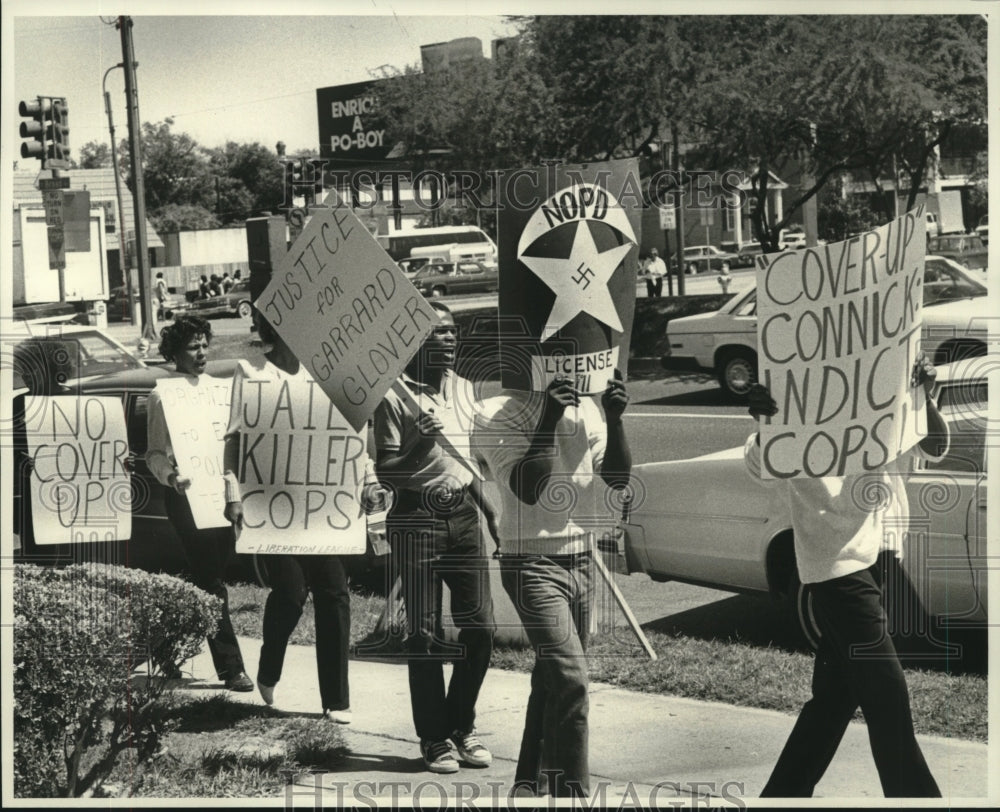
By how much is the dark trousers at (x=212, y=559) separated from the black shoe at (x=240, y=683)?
0.06 feet

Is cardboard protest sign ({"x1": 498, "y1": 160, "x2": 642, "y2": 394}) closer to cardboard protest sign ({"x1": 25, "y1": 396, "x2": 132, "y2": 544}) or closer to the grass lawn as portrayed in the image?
the grass lawn

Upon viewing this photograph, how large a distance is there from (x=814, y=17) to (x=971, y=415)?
183 centimetres

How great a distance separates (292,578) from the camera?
599 cm

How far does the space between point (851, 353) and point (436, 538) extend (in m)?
1.76

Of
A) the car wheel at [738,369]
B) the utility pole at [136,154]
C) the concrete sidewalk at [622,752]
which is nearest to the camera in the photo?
the concrete sidewalk at [622,752]

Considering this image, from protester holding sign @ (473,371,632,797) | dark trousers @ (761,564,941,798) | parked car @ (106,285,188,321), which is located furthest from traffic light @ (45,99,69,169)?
dark trousers @ (761,564,941,798)

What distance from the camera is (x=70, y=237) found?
19.4ft

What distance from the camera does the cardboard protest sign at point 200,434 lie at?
6160 millimetres

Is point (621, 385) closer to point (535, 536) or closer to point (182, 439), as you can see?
point (535, 536)

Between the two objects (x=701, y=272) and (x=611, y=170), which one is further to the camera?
(x=701, y=272)

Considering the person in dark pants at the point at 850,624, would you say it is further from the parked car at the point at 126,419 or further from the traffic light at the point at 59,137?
the traffic light at the point at 59,137

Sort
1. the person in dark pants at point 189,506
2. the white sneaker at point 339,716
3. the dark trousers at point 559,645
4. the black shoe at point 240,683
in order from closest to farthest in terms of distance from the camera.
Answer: the dark trousers at point 559,645, the white sneaker at point 339,716, the person in dark pants at point 189,506, the black shoe at point 240,683

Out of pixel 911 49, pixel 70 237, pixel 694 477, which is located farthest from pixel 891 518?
pixel 70 237

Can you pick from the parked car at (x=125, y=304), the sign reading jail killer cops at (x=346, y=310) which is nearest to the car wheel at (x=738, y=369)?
the sign reading jail killer cops at (x=346, y=310)
